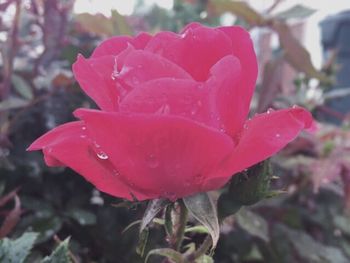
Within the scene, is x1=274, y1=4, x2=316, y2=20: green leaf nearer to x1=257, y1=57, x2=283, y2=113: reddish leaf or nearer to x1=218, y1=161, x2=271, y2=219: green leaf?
x1=257, y1=57, x2=283, y2=113: reddish leaf

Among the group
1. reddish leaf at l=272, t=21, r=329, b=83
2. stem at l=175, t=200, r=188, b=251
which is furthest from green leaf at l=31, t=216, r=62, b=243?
reddish leaf at l=272, t=21, r=329, b=83

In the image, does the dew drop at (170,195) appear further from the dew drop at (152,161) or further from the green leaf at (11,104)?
the green leaf at (11,104)

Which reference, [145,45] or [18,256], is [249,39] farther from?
[18,256]

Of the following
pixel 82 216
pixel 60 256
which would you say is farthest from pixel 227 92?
pixel 82 216

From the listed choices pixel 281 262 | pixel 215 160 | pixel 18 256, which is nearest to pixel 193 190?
pixel 215 160

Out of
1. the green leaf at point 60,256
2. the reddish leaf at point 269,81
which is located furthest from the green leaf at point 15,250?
the reddish leaf at point 269,81

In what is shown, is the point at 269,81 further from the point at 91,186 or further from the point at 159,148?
the point at 159,148
